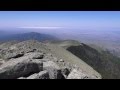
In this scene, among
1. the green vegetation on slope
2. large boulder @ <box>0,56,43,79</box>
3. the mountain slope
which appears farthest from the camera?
the green vegetation on slope

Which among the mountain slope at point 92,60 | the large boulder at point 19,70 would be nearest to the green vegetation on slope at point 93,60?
the mountain slope at point 92,60

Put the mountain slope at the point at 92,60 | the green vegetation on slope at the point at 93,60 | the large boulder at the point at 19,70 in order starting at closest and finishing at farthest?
the large boulder at the point at 19,70, the mountain slope at the point at 92,60, the green vegetation on slope at the point at 93,60

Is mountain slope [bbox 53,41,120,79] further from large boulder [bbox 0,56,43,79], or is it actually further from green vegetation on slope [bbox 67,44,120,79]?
large boulder [bbox 0,56,43,79]

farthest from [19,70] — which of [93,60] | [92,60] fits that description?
[93,60]

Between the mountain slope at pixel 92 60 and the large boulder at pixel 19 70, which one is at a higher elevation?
the large boulder at pixel 19 70

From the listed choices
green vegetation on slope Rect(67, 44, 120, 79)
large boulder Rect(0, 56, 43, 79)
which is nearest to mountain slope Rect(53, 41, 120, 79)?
green vegetation on slope Rect(67, 44, 120, 79)

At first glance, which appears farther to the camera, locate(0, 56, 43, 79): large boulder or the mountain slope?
the mountain slope

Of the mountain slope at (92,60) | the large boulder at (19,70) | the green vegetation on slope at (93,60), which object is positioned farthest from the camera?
the green vegetation on slope at (93,60)

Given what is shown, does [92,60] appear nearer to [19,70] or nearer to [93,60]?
[93,60]

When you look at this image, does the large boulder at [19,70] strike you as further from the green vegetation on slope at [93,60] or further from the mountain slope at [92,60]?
the green vegetation on slope at [93,60]
